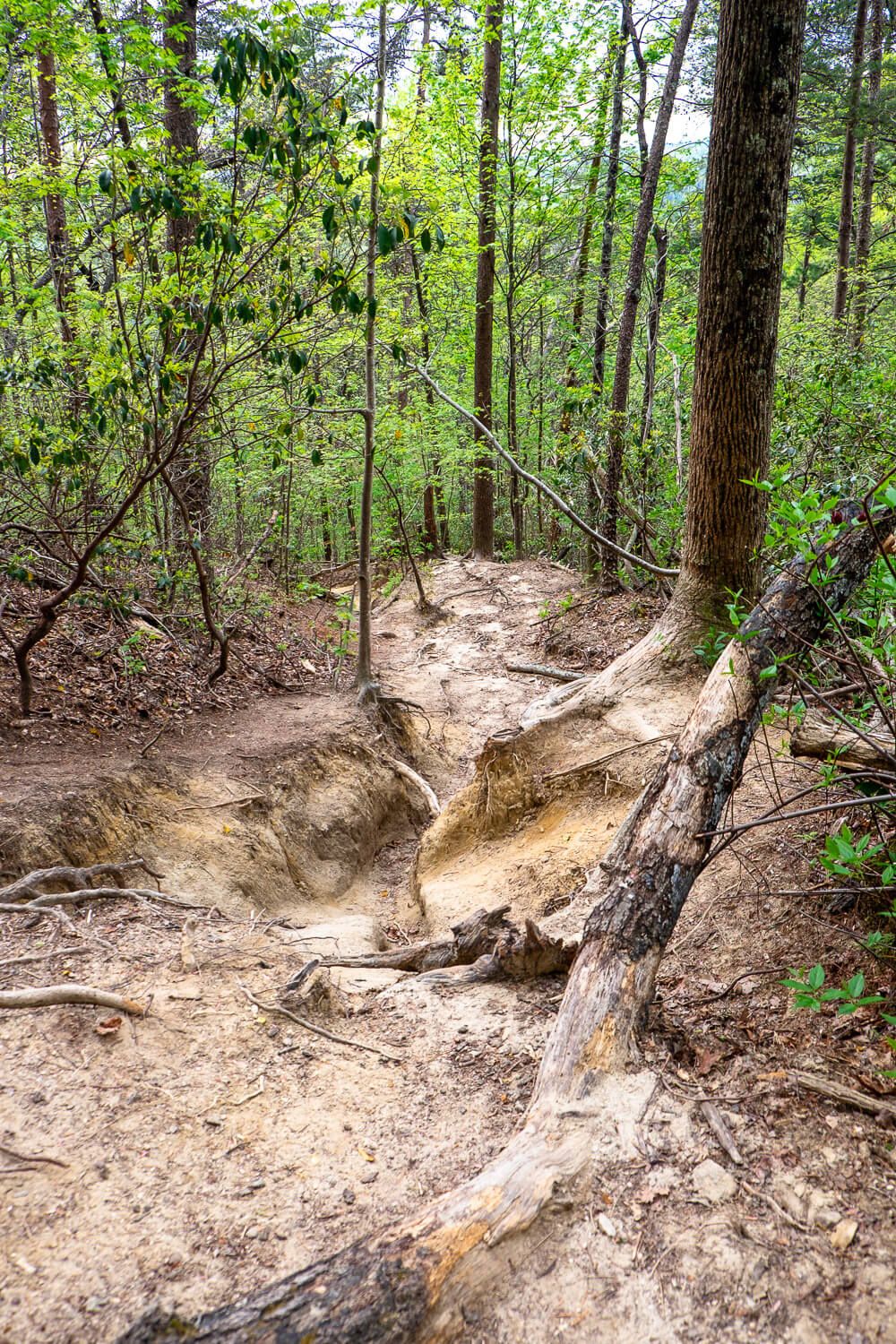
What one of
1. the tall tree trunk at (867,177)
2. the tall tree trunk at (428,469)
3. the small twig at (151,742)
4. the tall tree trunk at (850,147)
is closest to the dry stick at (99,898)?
the small twig at (151,742)

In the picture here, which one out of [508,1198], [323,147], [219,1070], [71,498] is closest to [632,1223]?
[508,1198]

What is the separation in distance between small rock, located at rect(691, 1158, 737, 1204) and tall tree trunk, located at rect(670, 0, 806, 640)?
338cm

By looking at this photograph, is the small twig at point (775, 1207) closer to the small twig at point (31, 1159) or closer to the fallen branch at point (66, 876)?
the small twig at point (31, 1159)

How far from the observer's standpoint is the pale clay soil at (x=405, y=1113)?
76.0 inches

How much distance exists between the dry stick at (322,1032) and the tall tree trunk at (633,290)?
7901mm

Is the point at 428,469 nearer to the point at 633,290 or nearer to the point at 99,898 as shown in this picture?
the point at 633,290

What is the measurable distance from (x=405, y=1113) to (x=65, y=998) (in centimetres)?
151

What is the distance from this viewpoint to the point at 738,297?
487 cm

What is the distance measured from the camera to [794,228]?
20.0m

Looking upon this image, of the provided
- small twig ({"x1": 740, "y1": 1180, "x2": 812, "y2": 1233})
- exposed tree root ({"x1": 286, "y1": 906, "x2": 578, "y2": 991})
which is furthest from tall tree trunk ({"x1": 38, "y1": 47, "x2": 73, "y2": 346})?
small twig ({"x1": 740, "y1": 1180, "x2": 812, "y2": 1233})

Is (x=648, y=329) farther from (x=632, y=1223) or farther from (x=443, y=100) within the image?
(x=632, y=1223)

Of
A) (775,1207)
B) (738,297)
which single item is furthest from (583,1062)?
(738,297)

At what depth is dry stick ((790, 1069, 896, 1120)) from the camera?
2.32 metres

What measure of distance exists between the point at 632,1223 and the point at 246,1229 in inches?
44.0
